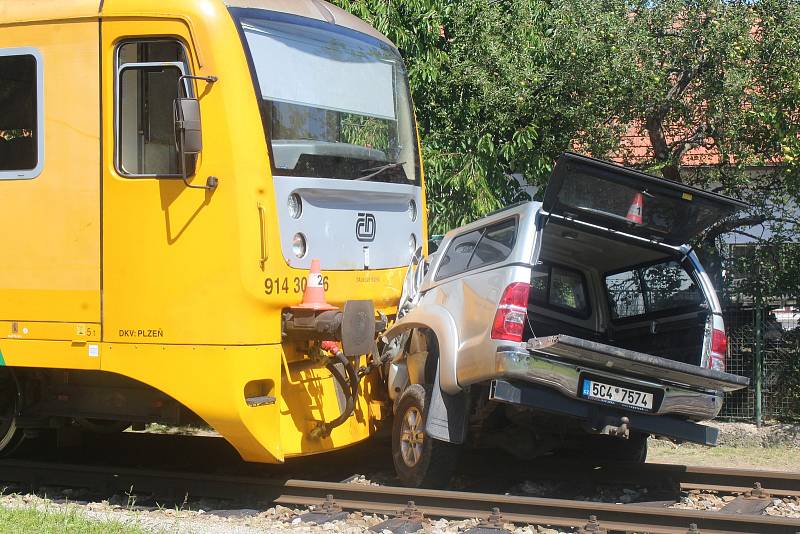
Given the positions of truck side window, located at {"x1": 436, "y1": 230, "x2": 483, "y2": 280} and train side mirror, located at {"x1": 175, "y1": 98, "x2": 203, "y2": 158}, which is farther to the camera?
truck side window, located at {"x1": 436, "y1": 230, "x2": 483, "y2": 280}

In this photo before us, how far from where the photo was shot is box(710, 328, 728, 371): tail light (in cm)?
777

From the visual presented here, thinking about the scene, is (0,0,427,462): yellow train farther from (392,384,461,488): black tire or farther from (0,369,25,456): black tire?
(392,384,461,488): black tire

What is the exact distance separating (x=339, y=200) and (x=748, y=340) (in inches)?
248

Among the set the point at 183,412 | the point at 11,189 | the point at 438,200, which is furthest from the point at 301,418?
the point at 438,200

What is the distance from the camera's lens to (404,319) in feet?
27.8

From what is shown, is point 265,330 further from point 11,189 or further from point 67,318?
point 11,189

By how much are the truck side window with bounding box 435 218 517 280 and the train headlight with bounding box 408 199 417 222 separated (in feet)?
1.39

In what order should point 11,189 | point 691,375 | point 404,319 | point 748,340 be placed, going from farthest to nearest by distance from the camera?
point 748,340, point 404,319, point 11,189, point 691,375

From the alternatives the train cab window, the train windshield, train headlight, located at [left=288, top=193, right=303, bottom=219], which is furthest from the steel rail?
the train cab window

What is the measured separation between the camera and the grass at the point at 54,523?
21.2 feet

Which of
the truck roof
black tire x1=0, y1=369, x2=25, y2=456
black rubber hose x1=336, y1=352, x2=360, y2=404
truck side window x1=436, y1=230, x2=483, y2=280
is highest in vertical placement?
the truck roof

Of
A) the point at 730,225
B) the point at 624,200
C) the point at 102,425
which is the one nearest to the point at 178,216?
the point at 102,425

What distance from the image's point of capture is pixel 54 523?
6719 mm

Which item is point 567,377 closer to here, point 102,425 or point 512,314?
point 512,314
